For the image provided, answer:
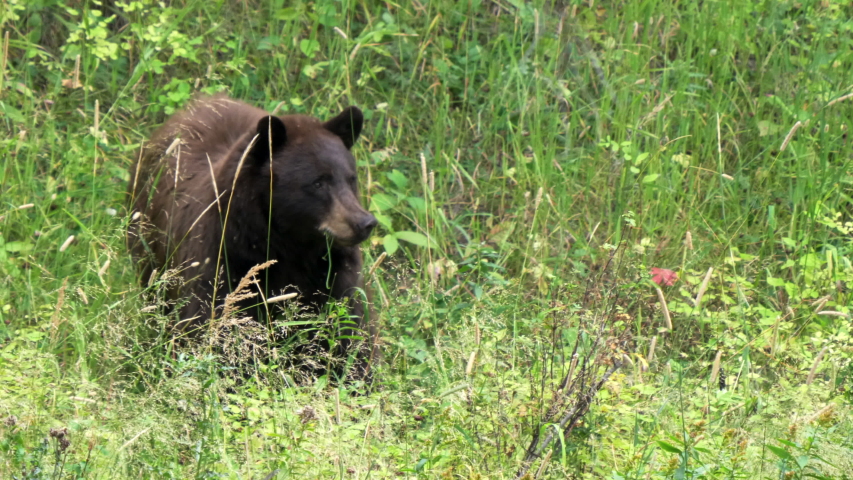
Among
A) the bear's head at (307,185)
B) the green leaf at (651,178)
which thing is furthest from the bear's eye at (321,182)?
the green leaf at (651,178)

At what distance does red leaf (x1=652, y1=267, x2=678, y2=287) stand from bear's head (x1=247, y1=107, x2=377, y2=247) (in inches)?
57.2

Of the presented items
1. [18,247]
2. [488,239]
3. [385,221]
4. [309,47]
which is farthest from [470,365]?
[309,47]

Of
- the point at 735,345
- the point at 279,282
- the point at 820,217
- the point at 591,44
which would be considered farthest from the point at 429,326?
the point at 591,44

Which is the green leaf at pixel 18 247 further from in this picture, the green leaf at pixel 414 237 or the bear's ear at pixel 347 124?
the green leaf at pixel 414 237

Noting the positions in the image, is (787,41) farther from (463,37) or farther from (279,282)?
(279,282)

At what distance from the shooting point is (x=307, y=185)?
4723 mm

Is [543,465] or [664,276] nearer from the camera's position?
[543,465]

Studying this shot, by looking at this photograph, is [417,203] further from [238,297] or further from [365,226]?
[238,297]

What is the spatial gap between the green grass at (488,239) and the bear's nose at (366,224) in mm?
335

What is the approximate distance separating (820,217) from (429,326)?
2420 mm

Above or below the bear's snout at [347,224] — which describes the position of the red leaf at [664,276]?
below

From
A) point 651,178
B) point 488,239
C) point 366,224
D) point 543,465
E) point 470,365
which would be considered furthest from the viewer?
point 488,239

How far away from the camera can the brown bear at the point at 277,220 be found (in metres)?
4.53

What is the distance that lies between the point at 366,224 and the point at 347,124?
762 mm
